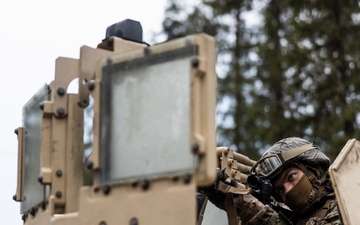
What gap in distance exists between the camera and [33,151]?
214 inches

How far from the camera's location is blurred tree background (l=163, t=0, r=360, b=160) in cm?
1920

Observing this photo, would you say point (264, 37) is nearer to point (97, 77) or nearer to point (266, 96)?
point (266, 96)

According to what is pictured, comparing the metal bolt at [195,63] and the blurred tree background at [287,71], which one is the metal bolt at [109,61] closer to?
the metal bolt at [195,63]

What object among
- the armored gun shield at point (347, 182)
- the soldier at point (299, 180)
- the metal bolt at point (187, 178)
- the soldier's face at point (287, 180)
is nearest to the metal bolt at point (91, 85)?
the metal bolt at point (187, 178)

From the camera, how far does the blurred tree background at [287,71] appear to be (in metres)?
19.2

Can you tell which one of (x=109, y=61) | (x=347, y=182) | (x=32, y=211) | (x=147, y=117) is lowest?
(x=32, y=211)

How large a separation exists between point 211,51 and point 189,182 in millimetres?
580

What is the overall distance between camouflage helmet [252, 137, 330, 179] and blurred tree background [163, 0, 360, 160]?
10460 millimetres

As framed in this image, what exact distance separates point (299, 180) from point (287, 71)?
1359cm

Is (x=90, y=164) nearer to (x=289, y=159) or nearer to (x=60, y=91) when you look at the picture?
(x=60, y=91)

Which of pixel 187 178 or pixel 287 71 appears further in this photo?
pixel 287 71

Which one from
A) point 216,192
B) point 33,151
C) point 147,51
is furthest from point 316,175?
point 147,51

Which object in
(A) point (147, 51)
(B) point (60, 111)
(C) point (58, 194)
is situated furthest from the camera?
(B) point (60, 111)

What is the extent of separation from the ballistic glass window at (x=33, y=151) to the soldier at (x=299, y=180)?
200 centimetres
